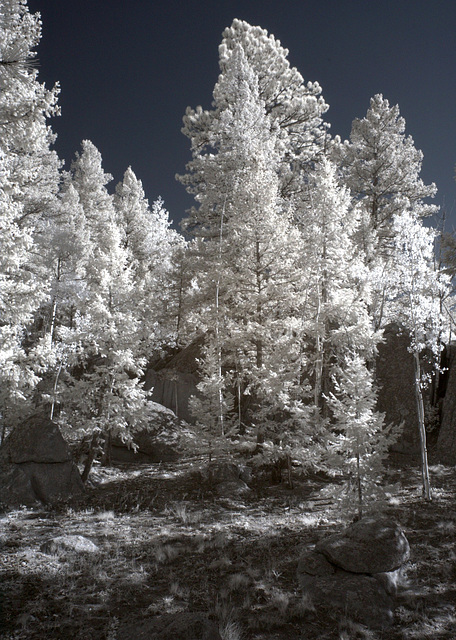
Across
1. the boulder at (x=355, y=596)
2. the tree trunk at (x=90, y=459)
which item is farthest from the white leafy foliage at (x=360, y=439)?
the tree trunk at (x=90, y=459)

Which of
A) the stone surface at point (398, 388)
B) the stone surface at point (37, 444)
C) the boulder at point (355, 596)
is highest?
the stone surface at point (398, 388)

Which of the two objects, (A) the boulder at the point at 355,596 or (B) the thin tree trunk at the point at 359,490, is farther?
(B) the thin tree trunk at the point at 359,490

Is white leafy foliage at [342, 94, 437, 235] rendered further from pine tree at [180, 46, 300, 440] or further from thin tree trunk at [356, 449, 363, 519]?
thin tree trunk at [356, 449, 363, 519]

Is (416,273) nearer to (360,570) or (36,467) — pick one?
(360,570)

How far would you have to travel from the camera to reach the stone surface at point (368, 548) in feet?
26.3

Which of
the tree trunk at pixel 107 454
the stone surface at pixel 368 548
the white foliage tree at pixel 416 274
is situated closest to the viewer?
the stone surface at pixel 368 548

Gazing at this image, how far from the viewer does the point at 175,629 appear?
225 inches

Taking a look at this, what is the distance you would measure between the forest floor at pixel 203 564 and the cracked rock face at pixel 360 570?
0.25m

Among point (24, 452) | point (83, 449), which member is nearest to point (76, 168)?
point (83, 449)

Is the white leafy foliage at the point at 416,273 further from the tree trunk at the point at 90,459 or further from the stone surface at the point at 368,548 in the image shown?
the tree trunk at the point at 90,459

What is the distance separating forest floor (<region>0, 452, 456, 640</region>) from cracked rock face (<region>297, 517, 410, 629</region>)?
25 centimetres

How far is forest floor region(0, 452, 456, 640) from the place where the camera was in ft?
21.9

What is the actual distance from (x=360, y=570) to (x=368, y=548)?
1.59 ft

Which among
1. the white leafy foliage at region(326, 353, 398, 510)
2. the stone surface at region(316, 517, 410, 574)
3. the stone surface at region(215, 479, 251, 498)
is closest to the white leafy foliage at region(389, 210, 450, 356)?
the white leafy foliage at region(326, 353, 398, 510)
